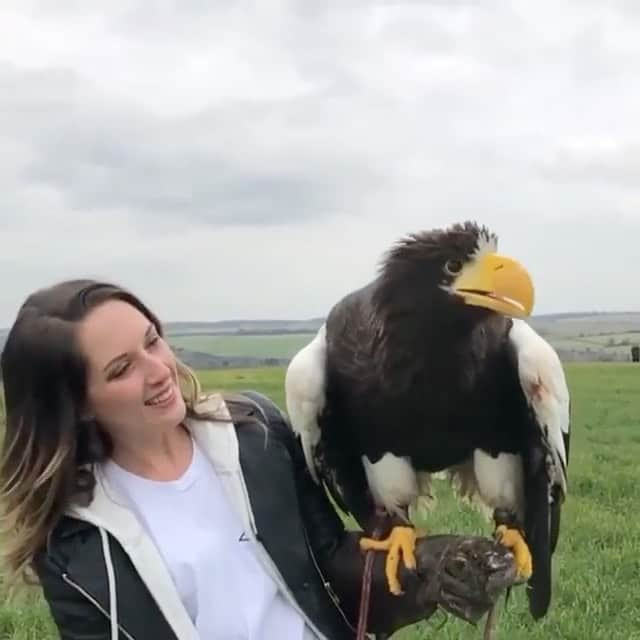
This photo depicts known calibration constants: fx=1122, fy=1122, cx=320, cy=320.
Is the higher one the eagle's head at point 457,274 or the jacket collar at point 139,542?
the eagle's head at point 457,274

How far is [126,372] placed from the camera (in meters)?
2.66

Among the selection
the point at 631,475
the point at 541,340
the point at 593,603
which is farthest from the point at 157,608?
the point at 631,475

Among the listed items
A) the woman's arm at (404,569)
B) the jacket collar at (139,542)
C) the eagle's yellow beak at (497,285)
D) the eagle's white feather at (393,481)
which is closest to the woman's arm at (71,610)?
the jacket collar at (139,542)

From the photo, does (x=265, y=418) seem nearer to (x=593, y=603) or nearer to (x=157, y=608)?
(x=157, y=608)

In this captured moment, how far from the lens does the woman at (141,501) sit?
2.61m

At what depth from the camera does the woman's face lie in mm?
2648

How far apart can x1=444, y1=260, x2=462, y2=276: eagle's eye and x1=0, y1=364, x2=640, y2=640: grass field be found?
50.9 inches

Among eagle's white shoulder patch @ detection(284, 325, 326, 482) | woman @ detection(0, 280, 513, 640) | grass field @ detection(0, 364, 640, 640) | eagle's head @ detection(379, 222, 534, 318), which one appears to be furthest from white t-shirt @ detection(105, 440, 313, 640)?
grass field @ detection(0, 364, 640, 640)

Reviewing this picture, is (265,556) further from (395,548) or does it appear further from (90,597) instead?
(395,548)

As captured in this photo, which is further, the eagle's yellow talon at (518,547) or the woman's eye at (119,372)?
the eagle's yellow talon at (518,547)

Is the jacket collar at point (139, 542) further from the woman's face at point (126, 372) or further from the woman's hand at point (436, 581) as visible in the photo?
the woman's hand at point (436, 581)

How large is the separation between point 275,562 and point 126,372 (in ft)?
1.92

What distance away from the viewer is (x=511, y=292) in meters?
3.00

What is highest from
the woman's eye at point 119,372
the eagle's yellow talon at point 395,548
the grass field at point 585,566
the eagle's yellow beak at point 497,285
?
the eagle's yellow beak at point 497,285
